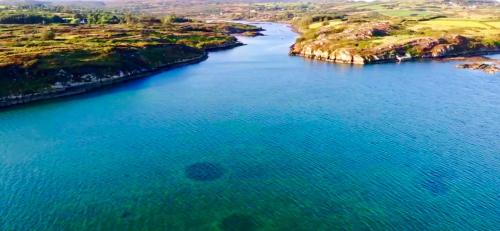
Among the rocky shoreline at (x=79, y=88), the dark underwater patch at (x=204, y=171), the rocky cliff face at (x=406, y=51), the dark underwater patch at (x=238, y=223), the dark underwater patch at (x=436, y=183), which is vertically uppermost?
the rocky cliff face at (x=406, y=51)

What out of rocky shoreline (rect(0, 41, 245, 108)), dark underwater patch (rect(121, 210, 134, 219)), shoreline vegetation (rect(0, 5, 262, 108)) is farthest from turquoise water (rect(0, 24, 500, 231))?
shoreline vegetation (rect(0, 5, 262, 108))

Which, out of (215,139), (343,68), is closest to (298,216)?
(215,139)

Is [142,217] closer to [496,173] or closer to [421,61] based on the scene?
[496,173]

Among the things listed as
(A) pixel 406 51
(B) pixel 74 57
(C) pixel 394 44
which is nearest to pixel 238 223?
(B) pixel 74 57

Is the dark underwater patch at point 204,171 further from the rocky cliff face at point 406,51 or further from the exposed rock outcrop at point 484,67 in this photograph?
the exposed rock outcrop at point 484,67

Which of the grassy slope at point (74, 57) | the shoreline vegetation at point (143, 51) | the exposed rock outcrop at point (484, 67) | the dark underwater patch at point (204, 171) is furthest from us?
the exposed rock outcrop at point (484, 67)

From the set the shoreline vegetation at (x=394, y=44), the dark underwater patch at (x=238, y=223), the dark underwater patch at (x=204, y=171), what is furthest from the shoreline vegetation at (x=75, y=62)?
the dark underwater patch at (x=238, y=223)

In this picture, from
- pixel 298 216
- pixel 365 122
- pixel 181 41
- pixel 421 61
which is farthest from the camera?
pixel 181 41
